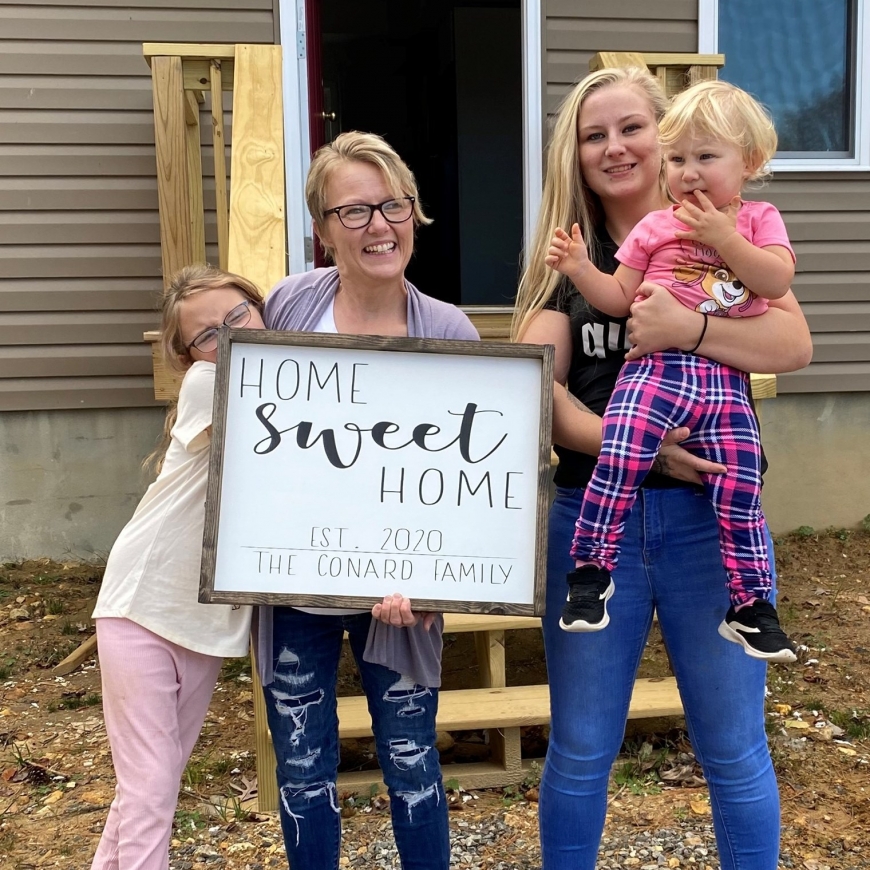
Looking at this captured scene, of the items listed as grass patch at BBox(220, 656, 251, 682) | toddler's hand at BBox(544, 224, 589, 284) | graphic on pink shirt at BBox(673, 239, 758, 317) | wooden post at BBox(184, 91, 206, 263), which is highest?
wooden post at BBox(184, 91, 206, 263)

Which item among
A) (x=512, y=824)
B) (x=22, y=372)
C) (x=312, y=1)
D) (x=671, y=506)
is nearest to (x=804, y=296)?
(x=312, y=1)

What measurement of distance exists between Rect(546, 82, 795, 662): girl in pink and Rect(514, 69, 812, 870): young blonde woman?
4cm

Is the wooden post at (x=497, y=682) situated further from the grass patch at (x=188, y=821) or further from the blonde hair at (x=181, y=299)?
the blonde hair at (x=181, y=299)

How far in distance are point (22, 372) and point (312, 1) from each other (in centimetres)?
247

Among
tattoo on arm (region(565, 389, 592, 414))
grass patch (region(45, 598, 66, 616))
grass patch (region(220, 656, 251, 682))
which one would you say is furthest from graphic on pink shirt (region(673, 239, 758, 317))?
grass patch (region(45, 598, 66, 616))

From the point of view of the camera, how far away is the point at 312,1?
476 centimetres

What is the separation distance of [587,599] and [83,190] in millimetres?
4023

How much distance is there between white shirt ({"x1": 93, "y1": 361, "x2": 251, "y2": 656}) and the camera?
5.84 feet

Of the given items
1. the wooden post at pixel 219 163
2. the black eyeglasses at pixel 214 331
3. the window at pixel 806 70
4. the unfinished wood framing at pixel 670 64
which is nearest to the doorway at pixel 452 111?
the window at pixel 806 70

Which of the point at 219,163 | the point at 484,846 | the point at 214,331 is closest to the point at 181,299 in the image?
the point at 214,331

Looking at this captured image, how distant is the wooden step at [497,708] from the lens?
2898 mm

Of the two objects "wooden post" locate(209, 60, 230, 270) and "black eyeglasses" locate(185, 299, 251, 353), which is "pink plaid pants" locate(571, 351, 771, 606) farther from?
"wooden post" locate(209, 60, 230, 270)

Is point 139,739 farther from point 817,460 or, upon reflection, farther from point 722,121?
point 817,460

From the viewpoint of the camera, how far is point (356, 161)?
1756 mm
